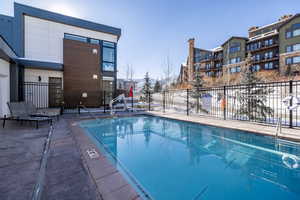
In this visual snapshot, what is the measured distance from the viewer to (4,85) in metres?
6.77

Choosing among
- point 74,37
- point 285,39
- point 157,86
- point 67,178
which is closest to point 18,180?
point 67,178

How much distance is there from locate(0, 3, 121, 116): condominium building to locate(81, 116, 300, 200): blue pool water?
26.8 ft

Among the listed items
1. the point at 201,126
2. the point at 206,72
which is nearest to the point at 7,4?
the point at 201,126

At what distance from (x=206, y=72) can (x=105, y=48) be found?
24.9 metres

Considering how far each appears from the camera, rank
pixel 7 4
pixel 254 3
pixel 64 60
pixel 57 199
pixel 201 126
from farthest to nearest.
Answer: pixel 64 60 < pixel 7 4 < pixel 254 3 < pixel 201 126 < pixel 57 199

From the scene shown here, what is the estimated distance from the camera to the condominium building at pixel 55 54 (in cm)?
1043

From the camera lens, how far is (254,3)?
8570 mm

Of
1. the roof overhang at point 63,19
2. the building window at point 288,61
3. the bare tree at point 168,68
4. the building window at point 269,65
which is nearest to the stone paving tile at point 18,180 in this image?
the roof overhang at point 63,19

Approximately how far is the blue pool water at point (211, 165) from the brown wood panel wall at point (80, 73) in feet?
25.6

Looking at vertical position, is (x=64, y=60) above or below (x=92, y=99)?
above

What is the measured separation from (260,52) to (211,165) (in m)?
29.6

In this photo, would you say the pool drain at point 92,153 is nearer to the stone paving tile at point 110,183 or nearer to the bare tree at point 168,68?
the stone paving tile at point 110,183

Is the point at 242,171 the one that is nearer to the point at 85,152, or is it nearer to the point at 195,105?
the point at 85,152

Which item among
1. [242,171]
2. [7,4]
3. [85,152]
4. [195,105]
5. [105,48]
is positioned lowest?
[242,171]
